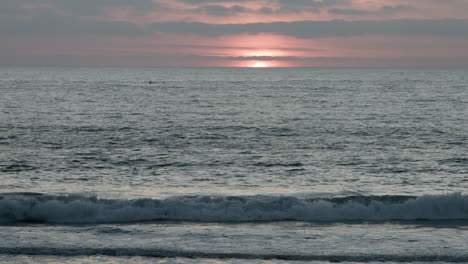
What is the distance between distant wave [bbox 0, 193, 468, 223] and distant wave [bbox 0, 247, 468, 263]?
4184 millimetres

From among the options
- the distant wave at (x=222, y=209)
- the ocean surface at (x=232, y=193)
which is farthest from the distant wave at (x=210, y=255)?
the distant wave at (x=222, y=209)

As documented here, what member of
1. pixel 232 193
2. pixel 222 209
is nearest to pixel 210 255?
pixel 222 209

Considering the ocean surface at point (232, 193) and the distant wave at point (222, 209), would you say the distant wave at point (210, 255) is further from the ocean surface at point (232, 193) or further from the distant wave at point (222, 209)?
the distant wave at point (222, 209)

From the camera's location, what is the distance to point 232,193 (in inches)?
829

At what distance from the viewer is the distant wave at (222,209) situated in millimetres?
17609

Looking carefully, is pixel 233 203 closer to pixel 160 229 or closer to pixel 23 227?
pixel 160 229

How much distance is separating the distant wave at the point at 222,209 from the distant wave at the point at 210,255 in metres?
4.18

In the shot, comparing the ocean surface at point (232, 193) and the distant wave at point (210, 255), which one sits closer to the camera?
the distant wave at point (210, 255)

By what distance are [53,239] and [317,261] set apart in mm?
7291

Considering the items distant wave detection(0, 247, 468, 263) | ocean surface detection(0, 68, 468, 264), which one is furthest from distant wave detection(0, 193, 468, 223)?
distant wave detection(0, 247, 468, 263)

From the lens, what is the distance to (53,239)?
14.5 m

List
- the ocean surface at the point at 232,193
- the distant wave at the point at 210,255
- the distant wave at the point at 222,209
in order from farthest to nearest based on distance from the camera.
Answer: the distant wave at the point at 222,209 → the ocean surface at the point at 232,193 → the distant wave at the point at 210,255

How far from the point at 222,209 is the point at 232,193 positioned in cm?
293

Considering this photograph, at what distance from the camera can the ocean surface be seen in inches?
529
